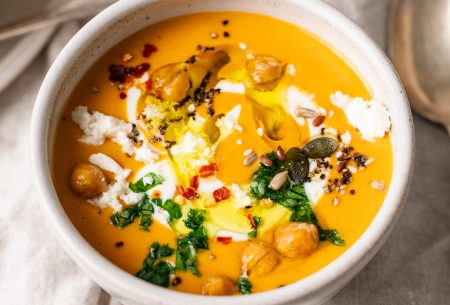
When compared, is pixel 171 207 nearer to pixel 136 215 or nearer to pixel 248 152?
pixel 136 215

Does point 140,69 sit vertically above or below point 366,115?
above

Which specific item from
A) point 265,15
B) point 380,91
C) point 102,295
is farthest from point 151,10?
point 102,295

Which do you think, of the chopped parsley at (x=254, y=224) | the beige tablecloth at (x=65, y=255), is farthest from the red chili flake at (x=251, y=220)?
the beige tablecloth at (x=65, y=255)

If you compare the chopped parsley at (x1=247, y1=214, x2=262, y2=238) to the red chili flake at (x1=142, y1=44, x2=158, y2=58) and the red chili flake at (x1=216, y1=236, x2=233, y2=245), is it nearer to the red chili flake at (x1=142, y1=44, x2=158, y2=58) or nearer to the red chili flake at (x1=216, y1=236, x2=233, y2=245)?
the red chili flake at (x1=216, y1=236, x2=233, y2=245)

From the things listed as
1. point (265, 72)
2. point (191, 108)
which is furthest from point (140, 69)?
point (265, 72)

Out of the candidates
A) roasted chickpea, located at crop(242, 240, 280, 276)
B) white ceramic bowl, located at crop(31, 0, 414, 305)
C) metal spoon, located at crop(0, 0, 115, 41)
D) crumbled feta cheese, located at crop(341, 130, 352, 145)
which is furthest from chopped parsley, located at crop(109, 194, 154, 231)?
metal spoon, located at crop(0, 0, 115, 41)

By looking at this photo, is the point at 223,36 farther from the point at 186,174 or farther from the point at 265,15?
the point at 186,174
